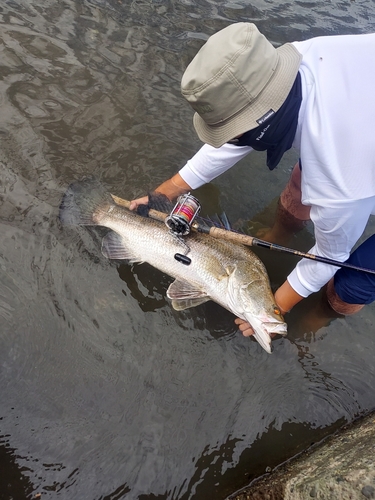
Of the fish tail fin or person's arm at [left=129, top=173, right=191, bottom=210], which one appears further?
the fish tail fin

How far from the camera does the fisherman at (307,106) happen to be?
2.18 meters

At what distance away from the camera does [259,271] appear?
349cm

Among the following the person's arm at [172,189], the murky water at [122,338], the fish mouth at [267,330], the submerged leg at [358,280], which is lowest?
the murky water at [122,338]

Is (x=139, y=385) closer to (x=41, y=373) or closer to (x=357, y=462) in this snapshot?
(x=41, y=373)

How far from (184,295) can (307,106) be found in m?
1.85

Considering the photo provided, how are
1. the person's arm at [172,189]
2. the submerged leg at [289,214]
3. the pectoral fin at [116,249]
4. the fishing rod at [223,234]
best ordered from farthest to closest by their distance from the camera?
the submerged leg at [289,214] → the pectoral fin at [116,249] → the person's arm at [172,189] → the fishing rod at [223,234]

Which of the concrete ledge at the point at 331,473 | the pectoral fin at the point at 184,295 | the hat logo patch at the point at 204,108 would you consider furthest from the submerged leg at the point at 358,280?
the hat logo patch at the point at 204,108

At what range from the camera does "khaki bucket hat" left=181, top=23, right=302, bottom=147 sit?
215cm

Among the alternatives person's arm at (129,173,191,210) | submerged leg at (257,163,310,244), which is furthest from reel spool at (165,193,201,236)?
submerged leg at (257,163,310,244)

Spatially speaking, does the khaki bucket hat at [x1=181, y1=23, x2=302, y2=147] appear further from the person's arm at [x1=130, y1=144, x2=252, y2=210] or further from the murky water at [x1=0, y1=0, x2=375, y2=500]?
the murky water at [x1=0, y1=0, x2=375, y2=500]

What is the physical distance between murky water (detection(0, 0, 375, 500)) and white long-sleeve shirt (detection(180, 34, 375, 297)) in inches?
64.7

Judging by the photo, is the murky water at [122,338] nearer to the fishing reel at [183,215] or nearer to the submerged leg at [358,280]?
the submerged leg at [358,280]

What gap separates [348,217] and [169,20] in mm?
5217

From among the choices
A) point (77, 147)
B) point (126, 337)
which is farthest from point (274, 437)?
point (77, 147)
